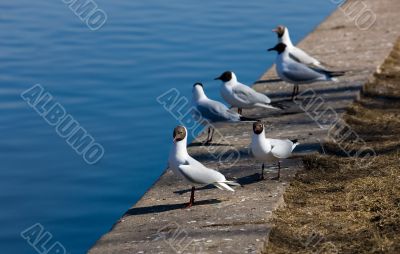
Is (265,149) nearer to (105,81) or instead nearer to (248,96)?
(248,96)

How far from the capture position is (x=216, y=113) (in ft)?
26.7

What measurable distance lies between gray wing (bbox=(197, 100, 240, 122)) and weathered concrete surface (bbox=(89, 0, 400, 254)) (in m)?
0.23

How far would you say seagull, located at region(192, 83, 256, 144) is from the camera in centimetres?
812

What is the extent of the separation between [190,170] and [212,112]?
5.69ft

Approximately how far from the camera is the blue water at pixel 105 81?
830 cm

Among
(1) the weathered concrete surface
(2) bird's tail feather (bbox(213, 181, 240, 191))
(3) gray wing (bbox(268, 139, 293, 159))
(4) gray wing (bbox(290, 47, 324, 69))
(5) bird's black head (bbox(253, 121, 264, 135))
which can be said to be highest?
(4) gray wing (bbox(290, 47, 324, 69))

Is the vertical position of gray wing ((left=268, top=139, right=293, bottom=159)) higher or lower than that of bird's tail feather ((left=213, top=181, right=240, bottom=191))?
Result: higher

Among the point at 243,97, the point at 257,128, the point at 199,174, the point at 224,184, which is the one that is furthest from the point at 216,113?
the point at 199,174

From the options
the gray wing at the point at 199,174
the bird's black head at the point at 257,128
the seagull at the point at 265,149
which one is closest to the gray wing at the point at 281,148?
the seagull at the point at 265,149

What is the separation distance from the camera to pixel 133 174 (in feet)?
29.5

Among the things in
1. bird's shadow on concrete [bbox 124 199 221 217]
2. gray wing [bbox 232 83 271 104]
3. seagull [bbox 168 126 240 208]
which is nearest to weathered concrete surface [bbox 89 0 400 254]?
bird's shadow on concrete [bbox 124 199 221 217]

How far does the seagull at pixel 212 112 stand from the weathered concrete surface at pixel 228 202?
Result: 217 mm

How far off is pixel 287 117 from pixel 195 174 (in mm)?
2668

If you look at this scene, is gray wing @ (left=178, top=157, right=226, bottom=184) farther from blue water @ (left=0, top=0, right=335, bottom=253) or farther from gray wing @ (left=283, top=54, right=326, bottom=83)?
gray wing @ (left=283, top=54, right=326, bottom=83)
